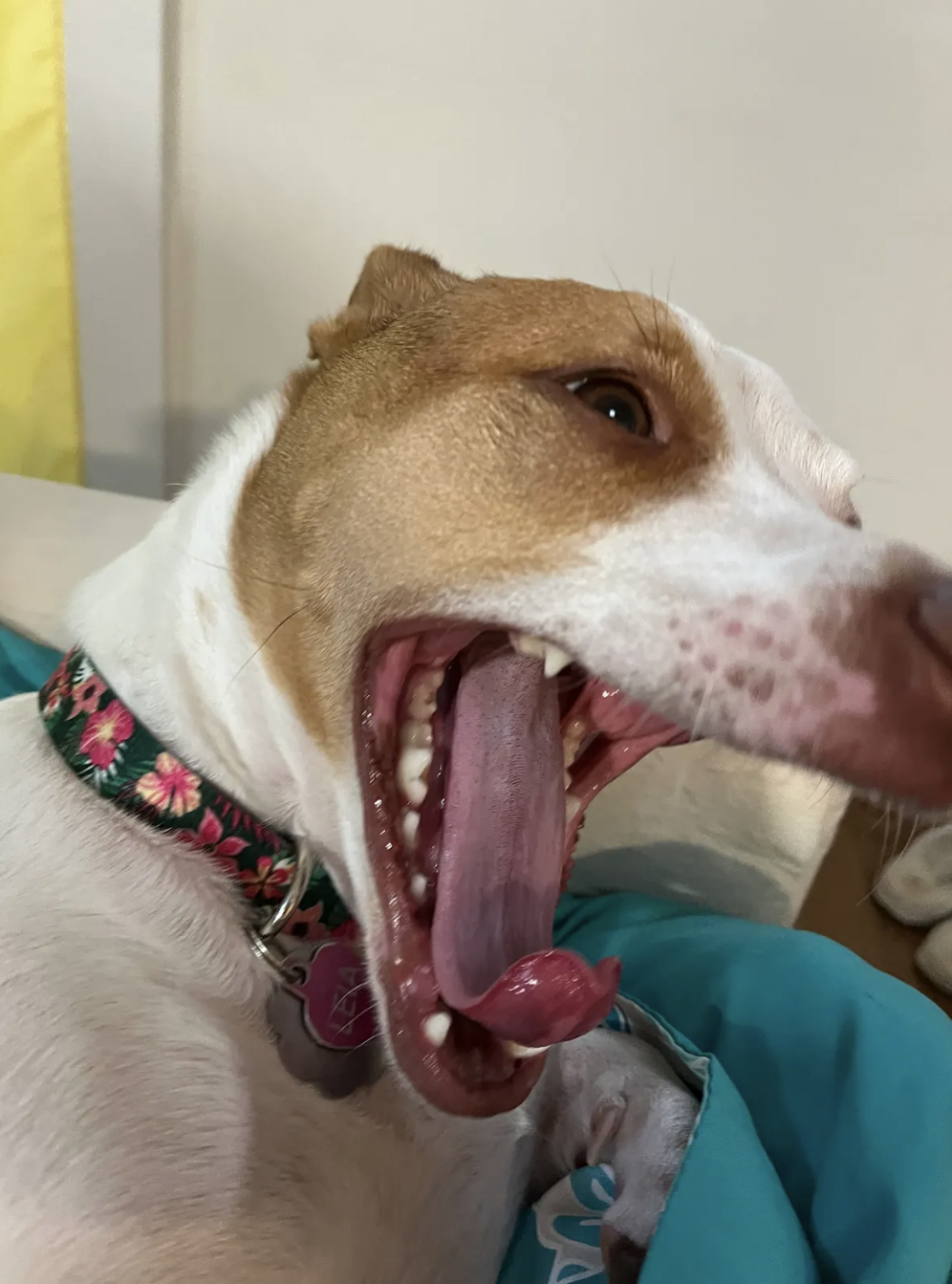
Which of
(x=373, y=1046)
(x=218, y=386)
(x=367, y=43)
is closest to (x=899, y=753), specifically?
(x=373, y=1046)

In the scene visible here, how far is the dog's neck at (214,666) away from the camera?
53.3 inches

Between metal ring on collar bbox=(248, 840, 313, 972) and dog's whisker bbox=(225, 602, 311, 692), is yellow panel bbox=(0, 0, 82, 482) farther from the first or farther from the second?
metal ring on collar bbox=(248, 840, 313, 972)

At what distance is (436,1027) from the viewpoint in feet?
3.74

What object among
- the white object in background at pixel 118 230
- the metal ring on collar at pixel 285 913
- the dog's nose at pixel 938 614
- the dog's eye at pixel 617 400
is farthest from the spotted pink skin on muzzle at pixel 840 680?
the white object in background at pixel 118 230

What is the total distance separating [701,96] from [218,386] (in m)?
1.70

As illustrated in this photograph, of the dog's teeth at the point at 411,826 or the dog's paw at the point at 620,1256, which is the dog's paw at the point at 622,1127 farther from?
the dog's teeth at the point at 411,826

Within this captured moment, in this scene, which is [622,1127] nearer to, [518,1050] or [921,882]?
[518,1050]

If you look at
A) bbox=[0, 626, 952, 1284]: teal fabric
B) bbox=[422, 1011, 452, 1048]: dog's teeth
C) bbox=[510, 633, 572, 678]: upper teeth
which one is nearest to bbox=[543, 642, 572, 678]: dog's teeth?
bbox=[510, 633, 572, 678]: upper teeth

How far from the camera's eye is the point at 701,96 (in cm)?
238

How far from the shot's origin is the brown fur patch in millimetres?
1164

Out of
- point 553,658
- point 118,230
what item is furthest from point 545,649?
point 118,230

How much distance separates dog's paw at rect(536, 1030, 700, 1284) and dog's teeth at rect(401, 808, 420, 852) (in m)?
0.63

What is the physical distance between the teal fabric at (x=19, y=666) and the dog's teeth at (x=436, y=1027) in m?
1.55

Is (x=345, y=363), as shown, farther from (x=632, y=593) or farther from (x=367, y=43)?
(x=367, y=43)
